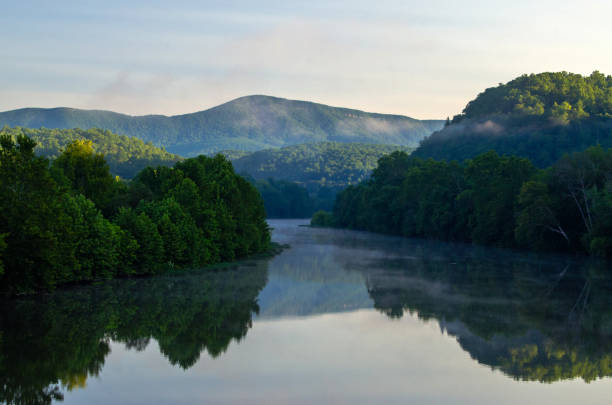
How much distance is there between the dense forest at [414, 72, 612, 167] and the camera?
427ft

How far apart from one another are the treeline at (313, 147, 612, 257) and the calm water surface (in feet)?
66.5

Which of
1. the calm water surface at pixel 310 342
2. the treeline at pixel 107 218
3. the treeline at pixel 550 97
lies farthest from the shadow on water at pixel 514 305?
the treeline at pixel 550 97

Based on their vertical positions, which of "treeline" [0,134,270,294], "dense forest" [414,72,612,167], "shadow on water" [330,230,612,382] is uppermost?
"dense forest" [414,72,612,167]

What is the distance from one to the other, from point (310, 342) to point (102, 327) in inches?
294

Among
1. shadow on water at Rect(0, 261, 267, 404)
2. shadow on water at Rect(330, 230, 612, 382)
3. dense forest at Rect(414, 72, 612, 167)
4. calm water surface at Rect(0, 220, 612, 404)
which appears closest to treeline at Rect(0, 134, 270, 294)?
shadow on water at Rect(0, 261, 267, 404)

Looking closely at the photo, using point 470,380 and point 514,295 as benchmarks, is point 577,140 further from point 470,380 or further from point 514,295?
point 470,380

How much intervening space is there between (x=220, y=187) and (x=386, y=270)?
15614 mm

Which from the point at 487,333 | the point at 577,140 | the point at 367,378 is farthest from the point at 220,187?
the point at 577,140

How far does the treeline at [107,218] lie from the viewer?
2806 centimetres

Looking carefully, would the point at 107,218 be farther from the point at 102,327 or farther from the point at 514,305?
the point at 514,305

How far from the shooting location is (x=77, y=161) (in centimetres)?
4091

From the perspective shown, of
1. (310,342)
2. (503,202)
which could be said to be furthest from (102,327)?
(503,202)

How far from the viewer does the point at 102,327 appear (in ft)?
74.5

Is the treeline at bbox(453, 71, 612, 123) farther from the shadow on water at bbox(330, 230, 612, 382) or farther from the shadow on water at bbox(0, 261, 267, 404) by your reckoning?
the shadow on water at bbox(0, 261, 267, 404)
